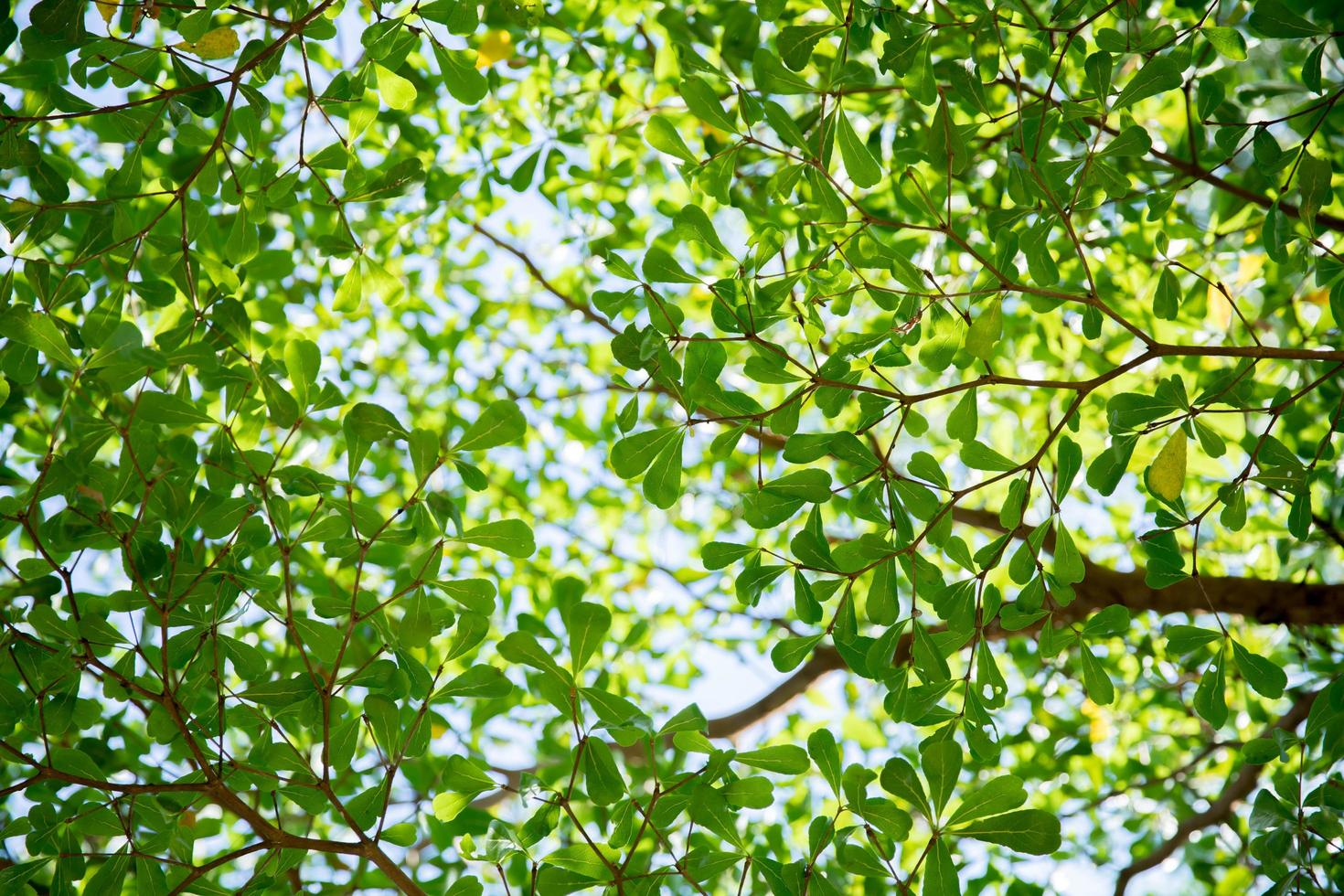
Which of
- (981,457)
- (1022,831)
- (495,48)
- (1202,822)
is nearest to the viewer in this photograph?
(1022,831)

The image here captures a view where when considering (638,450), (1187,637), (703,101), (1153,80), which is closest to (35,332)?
(638,450)

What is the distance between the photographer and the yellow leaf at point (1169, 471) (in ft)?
3.63

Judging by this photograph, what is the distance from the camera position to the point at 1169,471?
111cm

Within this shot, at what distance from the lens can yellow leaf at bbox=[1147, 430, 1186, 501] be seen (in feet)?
3.63

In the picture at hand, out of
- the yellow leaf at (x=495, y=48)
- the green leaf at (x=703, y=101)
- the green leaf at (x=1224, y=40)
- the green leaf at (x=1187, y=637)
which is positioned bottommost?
the green leaf at (x=1187, y=637)

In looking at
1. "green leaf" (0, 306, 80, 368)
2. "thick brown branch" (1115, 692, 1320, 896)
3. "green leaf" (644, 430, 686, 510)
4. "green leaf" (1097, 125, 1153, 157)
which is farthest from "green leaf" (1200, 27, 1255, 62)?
"thick brown branch" (1115, 692, 1320, 896)

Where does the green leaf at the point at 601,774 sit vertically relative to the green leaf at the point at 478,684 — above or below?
below

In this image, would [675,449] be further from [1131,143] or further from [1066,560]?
[1131,143]

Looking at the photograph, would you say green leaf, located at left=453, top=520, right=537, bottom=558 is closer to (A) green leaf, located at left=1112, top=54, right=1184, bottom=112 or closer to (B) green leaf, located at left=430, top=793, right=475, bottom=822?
(B) green leaf, located at left=430, top=793, right=475, bottom=822

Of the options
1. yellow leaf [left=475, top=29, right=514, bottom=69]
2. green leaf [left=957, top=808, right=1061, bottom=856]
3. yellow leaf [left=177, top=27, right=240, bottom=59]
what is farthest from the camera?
yellow leaf [left=475, top=29, right=514, bottom=69]

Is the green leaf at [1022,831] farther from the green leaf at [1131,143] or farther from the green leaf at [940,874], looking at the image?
the green leaf at [1131,143]

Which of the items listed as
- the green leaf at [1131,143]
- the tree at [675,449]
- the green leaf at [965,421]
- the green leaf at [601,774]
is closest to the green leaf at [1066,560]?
the tree at [675,449]

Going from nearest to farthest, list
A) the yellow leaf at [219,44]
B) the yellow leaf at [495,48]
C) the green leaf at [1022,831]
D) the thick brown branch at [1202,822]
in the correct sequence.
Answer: the green leaf at [1022,831] < the yellow leaf at [219,44] < the thick brown branch at [1202,822] < the yellow leaf at [495,48]

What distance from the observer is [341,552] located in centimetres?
112
